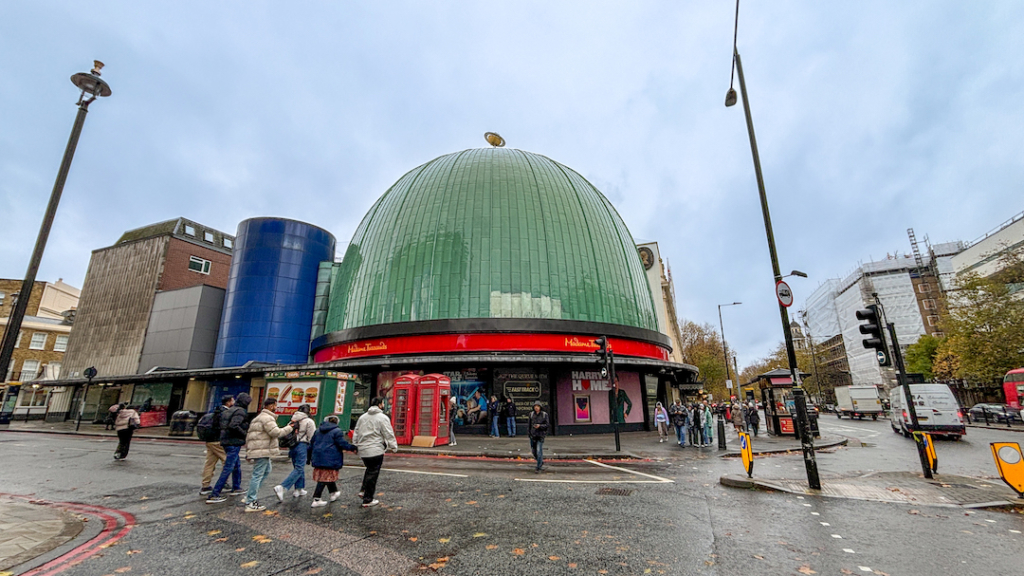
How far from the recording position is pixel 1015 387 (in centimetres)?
3055

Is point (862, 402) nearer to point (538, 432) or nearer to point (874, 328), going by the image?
point (874, 328)

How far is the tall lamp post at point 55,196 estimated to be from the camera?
6664 mm

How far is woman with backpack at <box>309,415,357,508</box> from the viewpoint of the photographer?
300 inches

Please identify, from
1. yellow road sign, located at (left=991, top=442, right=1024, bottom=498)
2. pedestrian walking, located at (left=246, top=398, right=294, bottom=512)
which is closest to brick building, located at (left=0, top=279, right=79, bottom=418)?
pedestrian walking, located at (left=246, top=398, right=294, bottom=512)

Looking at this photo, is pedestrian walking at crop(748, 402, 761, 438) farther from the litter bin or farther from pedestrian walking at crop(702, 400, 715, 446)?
the litter bin

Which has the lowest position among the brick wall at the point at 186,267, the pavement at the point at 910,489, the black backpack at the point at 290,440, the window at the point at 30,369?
the pavement at the point at 910,489

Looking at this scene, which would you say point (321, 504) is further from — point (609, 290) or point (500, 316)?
point (609, 290)

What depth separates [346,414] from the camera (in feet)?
59.5

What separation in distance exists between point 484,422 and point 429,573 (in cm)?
1811

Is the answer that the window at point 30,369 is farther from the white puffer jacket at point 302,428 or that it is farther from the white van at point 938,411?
the white van at point 938,411

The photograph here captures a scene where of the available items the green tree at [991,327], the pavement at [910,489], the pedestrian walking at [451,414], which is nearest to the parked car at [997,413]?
the green tree at [991,327]

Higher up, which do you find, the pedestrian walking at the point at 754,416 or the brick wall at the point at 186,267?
the brick wall at the point at 186,267

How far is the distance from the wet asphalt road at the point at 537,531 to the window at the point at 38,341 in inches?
2014

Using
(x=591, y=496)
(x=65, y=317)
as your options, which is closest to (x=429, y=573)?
(x=591, y=496)
